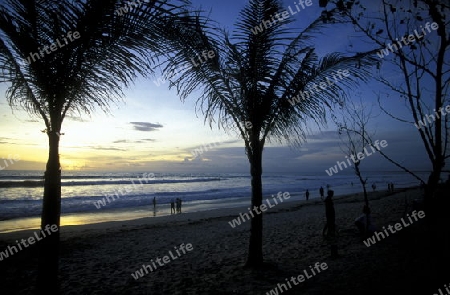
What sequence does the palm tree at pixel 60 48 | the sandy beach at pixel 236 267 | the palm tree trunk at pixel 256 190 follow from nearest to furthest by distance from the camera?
1. the palm tree at pixel 60 48
2. the sandy beach at pixel 236 267
3. the palm tree trunk at pixel 256 190

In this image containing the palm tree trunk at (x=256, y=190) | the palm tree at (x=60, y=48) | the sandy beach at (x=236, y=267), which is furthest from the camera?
the palm tree trunk at (x=256, y=190)

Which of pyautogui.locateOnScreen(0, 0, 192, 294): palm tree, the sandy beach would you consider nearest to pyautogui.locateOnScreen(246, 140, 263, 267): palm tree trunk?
the sandy beach

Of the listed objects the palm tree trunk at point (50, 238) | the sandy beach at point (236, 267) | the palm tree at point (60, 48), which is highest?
the palm tree at point (60, 48)

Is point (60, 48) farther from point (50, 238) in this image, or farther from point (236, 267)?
point (236, 267)

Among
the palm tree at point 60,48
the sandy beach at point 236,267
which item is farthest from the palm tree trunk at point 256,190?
the palm tree at point 60,48

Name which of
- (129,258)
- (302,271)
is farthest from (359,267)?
(129,258)

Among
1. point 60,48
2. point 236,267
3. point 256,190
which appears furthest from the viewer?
point 236,267

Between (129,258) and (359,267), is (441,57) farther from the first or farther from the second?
(129,258)

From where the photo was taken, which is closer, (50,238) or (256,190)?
(50,238)

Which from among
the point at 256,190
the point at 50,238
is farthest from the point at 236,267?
the point at 50,238

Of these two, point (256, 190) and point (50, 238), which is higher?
point (256, 190)

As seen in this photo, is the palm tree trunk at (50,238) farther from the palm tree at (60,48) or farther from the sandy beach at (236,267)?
the sandy beach at (236,267)

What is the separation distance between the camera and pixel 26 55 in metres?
3.31

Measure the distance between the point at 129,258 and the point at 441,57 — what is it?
9.18m
